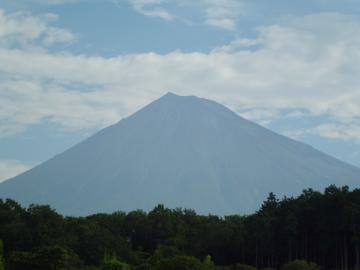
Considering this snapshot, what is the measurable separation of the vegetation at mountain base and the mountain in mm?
88319

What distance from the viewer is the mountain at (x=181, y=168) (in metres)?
144

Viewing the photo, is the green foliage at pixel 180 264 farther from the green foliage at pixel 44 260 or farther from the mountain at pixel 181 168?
the mountain at pixel 181 168

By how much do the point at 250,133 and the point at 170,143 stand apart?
20319 millimetres

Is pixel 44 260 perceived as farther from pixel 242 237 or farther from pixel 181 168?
pixel 181 168

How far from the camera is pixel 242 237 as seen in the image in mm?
46375

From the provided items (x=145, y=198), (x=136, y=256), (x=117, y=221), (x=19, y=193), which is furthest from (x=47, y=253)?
(x=19, y=193)

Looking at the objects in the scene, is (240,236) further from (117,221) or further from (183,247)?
(117,221)

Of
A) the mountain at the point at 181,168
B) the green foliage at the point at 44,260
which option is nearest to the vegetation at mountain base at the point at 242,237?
the green foliage at the point at 44,260

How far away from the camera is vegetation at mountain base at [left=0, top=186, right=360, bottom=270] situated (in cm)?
3947

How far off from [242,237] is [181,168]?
367 feet

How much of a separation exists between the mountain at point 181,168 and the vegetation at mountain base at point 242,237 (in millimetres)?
88319

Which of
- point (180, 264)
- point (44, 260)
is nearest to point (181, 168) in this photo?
point (180, 264)

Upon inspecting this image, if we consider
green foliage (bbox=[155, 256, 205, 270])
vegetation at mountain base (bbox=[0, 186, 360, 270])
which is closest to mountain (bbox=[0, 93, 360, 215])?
vegetation at mountain base (bbox=[0, 186, 360, 270])

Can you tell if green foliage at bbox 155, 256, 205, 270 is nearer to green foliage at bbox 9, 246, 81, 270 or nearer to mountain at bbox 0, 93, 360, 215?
green foliage at bbox 9, 246, 81, 270
